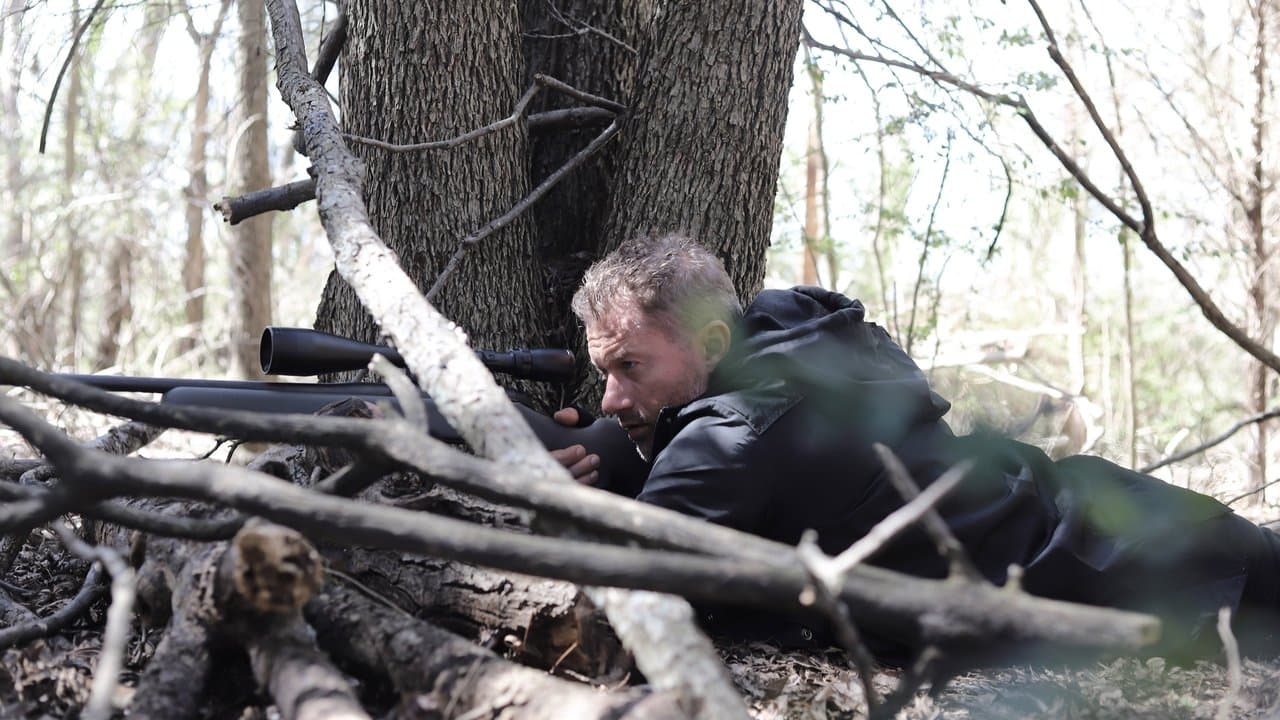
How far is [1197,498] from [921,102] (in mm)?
4423

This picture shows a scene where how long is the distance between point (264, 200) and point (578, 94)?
1.31m

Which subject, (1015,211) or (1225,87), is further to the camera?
(1015,211)

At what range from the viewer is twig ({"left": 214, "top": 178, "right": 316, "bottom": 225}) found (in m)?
4.10

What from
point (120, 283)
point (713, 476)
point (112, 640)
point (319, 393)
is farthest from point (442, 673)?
point (120, 283)

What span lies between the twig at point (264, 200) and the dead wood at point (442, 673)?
6.74 ft

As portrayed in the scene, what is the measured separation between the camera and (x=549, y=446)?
Answer: 340cm

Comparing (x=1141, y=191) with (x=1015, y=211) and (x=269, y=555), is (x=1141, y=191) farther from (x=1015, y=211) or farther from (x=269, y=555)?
(x=1015, y=211)

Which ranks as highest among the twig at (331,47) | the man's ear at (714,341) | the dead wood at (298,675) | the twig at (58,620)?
the twig at (331,47)

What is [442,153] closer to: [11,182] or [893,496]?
[893,496]

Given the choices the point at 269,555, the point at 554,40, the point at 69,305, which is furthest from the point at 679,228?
the point at 69,305

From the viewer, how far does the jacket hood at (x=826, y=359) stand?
3203 mm

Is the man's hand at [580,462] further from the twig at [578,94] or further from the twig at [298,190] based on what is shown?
the twig at [578,94]

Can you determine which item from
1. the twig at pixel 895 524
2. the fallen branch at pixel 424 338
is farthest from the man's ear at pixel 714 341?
the twig at pixel 895 524

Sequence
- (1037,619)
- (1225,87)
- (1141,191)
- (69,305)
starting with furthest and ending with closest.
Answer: (69,305) < (1225,87) < (1141,191) < (1037,619)
